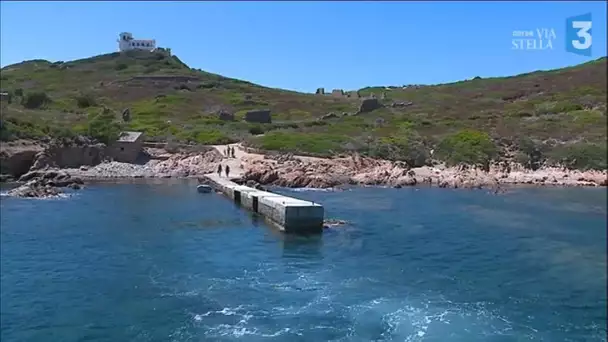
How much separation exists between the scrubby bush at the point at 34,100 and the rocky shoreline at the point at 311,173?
3214 cm

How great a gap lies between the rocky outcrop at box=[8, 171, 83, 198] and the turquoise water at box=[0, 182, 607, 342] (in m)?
3.12

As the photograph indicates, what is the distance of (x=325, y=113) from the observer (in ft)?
311

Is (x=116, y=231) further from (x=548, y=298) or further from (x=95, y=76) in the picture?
(x=95, y=76)

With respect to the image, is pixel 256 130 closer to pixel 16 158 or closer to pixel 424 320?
pixel 16 158

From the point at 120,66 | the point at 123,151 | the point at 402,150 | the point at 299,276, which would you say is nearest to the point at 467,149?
the point at 402,150

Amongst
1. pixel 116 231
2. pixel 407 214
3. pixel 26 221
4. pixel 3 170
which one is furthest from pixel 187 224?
pixel 3 170

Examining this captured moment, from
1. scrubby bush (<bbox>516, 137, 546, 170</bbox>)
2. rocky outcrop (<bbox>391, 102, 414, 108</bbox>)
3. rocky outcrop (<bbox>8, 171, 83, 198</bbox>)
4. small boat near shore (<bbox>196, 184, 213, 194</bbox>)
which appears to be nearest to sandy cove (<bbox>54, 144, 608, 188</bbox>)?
scrubby bush (<bbox>516, 137, 546, 170</bbox>)

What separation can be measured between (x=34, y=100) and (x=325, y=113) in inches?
1624

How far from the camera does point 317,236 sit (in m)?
29.2

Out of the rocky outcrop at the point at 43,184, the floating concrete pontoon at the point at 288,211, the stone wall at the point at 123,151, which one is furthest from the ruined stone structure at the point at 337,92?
the floating concrete pontoon at the point at 288,211

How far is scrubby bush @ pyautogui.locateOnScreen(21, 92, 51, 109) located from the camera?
82.8 meters

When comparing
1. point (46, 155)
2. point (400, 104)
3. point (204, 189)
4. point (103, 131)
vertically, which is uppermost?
point (400, 104)

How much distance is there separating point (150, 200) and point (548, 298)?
28082 millimetres

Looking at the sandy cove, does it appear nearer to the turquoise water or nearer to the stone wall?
the stone wall
